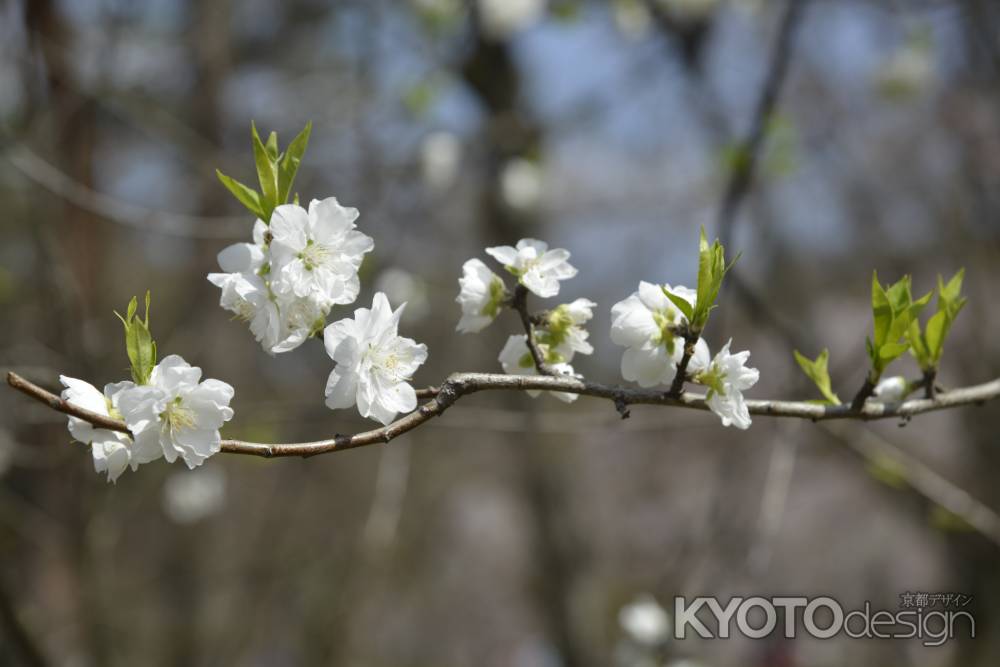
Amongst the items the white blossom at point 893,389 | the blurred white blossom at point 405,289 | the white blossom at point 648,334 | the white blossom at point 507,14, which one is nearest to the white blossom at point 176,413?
the white blossom at point 648,334

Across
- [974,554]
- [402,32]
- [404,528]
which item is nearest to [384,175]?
[402,32]

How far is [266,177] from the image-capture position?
921 millimetres

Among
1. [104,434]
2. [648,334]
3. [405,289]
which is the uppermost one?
[405,289]

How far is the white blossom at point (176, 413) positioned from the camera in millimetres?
835

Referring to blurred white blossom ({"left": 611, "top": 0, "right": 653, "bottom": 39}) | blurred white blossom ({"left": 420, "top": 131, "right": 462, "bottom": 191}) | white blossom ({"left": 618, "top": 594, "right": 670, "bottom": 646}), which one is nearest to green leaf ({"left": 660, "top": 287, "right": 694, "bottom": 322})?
white blossom ({"left": 618, "top": 594, "right": 670, "bottom": 646})

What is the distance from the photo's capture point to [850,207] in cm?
453

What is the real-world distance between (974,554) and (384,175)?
2.97 m

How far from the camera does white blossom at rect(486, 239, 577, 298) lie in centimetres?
101

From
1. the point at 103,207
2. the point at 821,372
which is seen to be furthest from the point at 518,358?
the point at 103,207

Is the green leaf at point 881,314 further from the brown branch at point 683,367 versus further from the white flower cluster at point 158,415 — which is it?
the white flower cluster at point 158,415

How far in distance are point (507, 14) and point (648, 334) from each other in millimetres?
2676

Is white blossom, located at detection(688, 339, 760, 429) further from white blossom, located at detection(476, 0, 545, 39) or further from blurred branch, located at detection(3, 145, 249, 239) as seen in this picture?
white blossom, located at detection(476, 0, 545, 39)

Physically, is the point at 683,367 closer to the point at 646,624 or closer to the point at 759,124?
Answer: the point at 759,124

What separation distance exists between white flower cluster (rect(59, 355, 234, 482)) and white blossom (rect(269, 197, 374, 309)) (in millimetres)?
137
